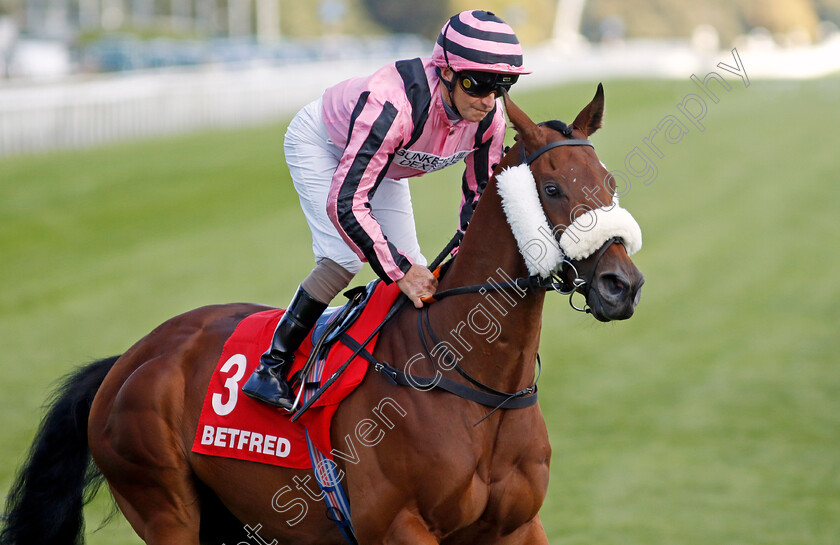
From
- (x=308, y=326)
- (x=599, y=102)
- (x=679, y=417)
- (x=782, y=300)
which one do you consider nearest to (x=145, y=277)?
(x=679, y=417)

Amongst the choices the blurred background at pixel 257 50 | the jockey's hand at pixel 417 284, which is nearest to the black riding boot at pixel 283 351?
the jockey's hand at pixel 417 284

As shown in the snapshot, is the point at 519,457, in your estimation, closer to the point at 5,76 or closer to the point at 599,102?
the point at 599,102

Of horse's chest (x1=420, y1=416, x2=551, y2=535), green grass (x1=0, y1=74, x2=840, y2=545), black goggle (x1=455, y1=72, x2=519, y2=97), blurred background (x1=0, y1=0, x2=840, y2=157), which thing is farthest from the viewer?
blurred background (x1=0, y1=0, x2=840, y2=157)

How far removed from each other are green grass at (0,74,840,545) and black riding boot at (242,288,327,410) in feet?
3.32

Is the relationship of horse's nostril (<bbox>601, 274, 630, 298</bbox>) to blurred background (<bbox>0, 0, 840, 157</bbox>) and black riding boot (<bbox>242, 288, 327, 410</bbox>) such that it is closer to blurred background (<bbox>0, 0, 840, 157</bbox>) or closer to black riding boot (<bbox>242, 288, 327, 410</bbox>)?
black riding boot (<bbox>242, 288, 327, 410</bbox>)

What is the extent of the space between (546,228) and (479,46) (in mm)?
627

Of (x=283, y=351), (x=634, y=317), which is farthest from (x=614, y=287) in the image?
(x=634, y=317)

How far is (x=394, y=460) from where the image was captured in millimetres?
2941

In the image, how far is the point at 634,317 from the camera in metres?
9.48

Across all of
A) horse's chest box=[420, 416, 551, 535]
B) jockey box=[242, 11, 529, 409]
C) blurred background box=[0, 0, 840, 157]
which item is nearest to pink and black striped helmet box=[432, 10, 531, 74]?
jockey box=[242, 11, 529, 409]

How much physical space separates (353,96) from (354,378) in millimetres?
929

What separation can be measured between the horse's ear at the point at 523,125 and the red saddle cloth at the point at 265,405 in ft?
2.45

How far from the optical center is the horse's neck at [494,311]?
288 cm

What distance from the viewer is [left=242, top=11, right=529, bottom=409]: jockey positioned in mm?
2973
